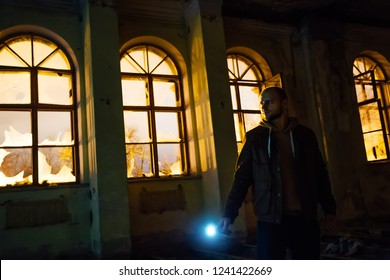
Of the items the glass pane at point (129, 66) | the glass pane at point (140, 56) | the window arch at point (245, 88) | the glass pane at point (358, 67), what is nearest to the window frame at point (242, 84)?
the window arch at point (245, 88)

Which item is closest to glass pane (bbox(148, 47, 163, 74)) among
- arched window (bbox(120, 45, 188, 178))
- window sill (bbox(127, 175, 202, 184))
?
arched window (bbox(120, 45, 188, 178))

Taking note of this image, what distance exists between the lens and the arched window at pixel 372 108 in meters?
6.84

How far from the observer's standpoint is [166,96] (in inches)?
219

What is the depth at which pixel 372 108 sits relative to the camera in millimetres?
6973

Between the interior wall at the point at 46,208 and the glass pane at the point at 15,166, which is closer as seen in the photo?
the interior wall at the point at 46,208

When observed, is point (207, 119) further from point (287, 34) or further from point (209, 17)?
point (287, 34)

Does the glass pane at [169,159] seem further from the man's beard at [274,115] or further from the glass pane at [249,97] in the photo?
the man's beard at [274,115]

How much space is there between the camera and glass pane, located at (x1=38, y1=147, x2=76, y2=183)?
4574mm

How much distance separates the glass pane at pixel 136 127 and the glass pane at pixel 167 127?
0.19 metres

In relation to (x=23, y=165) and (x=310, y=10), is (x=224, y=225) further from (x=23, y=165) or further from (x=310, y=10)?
(x=310, y=10)

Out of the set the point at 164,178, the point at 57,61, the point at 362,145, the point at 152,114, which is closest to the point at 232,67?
the point at 152,114

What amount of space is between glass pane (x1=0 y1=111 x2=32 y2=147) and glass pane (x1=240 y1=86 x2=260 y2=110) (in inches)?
132

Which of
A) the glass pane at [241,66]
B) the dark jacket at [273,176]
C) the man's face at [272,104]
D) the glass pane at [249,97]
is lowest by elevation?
the dark jacket at [273,176]

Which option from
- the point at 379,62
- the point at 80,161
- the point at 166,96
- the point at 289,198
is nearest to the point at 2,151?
the point at 80,161
